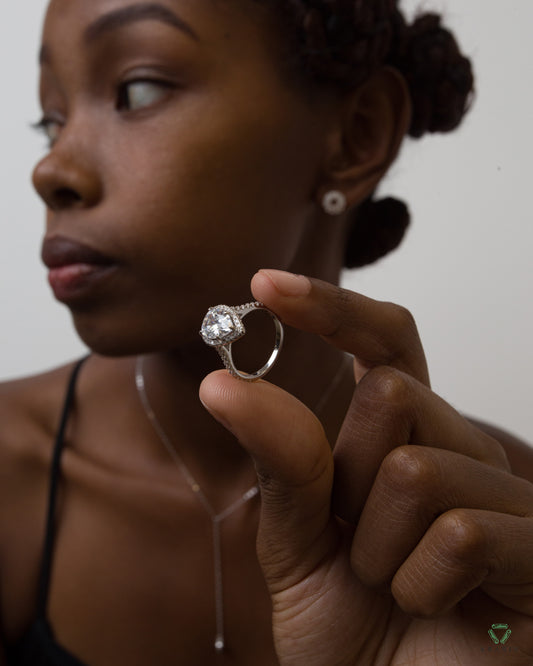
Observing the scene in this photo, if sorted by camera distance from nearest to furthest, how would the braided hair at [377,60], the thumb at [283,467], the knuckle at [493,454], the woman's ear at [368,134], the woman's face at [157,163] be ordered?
the thumb at [283,467] < the knuckle at [493,454] < the woman's face at [157,163] < the braided hair at [377,60] < the woman's ear at [368,134]

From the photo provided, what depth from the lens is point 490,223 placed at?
0.93m

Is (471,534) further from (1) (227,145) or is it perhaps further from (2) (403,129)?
(2) (403,129)

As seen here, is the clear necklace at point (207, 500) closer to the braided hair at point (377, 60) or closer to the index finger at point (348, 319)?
the braided hair at point (377, 60)

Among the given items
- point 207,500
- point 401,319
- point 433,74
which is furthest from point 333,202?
point 207,500

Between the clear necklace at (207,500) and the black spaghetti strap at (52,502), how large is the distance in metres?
0.13

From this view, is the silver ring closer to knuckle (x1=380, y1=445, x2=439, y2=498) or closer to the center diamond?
the center diamond

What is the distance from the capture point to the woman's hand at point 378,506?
21.5 inches

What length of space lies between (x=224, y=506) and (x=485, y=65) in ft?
2.77

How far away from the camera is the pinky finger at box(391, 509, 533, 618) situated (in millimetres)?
553

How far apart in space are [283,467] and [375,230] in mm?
724

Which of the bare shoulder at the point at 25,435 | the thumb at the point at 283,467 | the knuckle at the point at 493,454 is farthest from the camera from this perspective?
the bare shoulder at the point at 25,435

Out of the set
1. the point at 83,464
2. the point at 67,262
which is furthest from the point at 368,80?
the point at 83,464

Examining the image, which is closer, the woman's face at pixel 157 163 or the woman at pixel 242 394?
the woman at pixel 242 394

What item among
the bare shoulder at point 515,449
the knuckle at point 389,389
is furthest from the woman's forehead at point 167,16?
the bare shoulder at point 515,449
